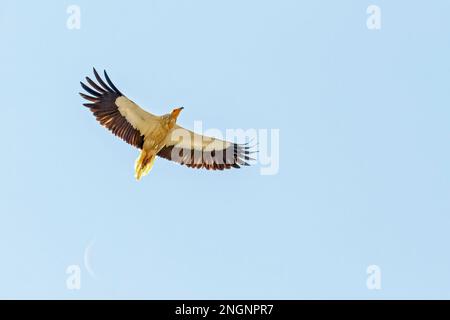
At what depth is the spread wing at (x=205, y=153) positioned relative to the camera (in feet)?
68.3

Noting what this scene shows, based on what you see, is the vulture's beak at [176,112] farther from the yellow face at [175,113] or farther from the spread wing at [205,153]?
the spread wing at [205,153]

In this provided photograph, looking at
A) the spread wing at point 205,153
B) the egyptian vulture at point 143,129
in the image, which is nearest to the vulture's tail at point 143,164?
the egyptian vulture at point 143,129

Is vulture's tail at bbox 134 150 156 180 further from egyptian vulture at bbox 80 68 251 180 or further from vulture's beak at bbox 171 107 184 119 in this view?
vulture's beak at bbox 171 107 184 119

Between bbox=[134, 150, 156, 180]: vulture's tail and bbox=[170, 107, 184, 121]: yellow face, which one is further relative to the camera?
bbox=[134, 150, 156, 180]: vulture's tail

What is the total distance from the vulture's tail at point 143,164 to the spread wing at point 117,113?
0.29 meters

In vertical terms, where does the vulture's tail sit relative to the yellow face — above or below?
below

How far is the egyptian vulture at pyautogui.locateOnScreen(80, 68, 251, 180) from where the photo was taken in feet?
64.9

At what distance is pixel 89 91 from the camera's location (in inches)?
775

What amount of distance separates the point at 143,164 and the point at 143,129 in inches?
37.0

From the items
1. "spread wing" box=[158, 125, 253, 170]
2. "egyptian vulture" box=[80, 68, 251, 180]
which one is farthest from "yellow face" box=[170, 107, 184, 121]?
"spread wing" box=[158, 125, 253, 170]

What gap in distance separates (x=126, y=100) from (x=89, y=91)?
955 millimetres

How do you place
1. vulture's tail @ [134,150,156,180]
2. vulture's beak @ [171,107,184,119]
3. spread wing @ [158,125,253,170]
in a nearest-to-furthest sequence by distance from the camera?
1. vulture's beak @ [171,107,184,119]
2. vulture's tail @ [134,150,156,180]
3. spread wing @ [158,125,253,170]
